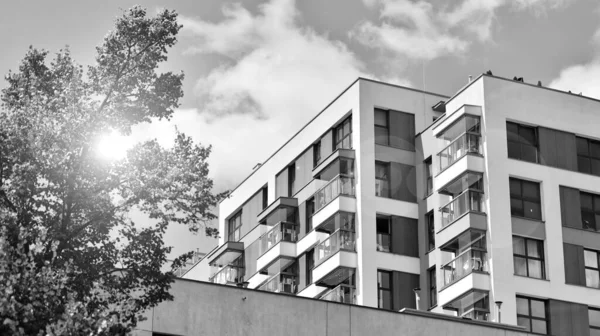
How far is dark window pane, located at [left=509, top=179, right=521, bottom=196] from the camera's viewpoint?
51.5 metres

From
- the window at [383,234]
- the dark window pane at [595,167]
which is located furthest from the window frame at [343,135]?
the dark window pane at [595,167]

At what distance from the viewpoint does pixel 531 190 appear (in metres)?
51.9

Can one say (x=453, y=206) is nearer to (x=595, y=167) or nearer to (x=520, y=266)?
(x=520, y=266)

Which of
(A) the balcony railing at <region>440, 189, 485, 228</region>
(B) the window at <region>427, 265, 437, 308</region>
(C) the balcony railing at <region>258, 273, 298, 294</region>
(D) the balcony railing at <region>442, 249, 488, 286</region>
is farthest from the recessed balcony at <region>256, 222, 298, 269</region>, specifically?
(D) the balcony railing at <region>442, 249, 488, 286</region>

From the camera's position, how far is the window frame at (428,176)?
184 ft

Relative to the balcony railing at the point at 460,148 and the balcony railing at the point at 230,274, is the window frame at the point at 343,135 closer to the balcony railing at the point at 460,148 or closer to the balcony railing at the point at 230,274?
the balcony railing at the point at 460,148

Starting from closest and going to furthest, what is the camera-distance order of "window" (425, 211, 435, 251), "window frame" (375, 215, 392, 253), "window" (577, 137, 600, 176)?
"window" (577, 137, 600, 176) < "window" (425, 211, 435, 251) < "window frame" (375, 215, 392, 253)

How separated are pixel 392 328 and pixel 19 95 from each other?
47.3ft

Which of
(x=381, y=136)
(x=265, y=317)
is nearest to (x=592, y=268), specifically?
(x=381, y=136)

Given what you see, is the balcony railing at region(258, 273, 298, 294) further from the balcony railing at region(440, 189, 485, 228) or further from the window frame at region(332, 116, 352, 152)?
the balcony railing at region(440, 189, 485, 228)

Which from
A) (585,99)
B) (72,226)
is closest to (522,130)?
(585,99)

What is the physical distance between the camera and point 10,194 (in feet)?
85.5

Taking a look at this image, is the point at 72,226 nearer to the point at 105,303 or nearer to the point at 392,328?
the point at 105,303

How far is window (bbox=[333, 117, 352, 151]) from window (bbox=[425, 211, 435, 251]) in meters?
5.27
